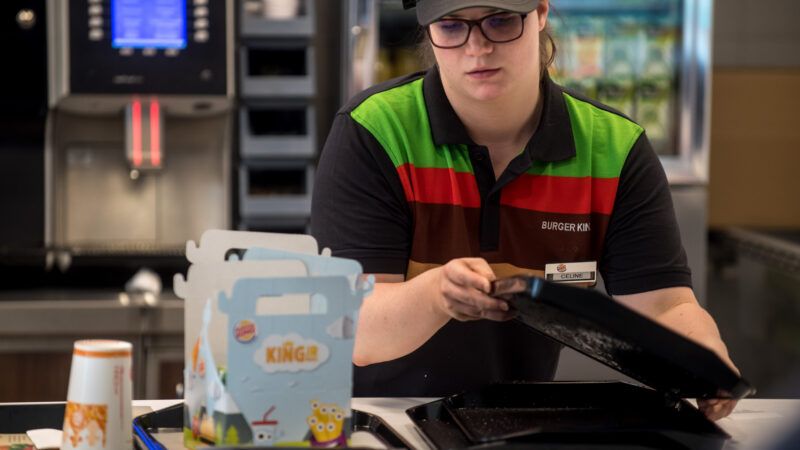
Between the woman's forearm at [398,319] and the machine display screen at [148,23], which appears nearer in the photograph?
the woman's forearm at [398,319]

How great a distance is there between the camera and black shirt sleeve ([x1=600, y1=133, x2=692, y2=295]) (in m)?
2.01

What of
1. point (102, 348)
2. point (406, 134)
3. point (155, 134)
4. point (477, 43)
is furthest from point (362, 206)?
point (155, 134)

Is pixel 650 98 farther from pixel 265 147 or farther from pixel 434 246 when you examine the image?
pixel 434 246

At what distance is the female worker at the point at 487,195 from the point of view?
1924 mm

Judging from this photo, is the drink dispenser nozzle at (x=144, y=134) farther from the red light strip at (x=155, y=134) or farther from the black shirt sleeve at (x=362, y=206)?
the black shirt sleeve at (x=362, y=206)

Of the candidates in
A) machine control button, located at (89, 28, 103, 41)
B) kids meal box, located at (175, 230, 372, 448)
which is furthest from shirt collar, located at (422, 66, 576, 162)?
machine control button, located at (89, 28, 103, 41)

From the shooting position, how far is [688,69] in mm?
4207

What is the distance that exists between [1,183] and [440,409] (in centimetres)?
235

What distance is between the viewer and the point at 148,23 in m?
3.54

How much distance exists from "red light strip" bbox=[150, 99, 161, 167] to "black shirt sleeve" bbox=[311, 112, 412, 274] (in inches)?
66.2

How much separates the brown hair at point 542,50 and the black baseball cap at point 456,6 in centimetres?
28

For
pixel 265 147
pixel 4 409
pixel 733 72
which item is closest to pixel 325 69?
pixel 265 147

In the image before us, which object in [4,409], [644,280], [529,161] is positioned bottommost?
[4,409]

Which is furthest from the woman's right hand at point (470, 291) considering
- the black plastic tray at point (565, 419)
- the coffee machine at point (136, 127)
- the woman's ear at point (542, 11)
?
the coffee machine at point (136, 127)
